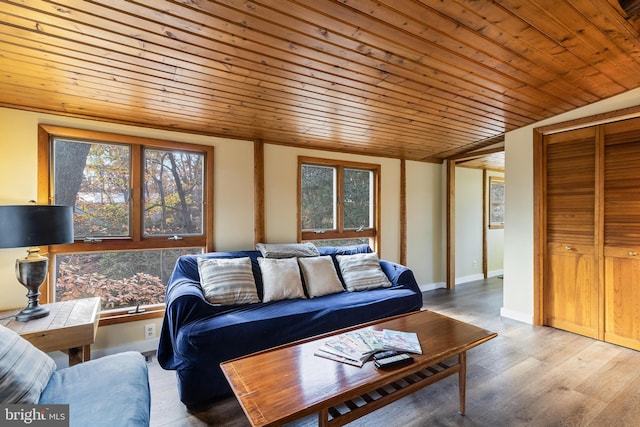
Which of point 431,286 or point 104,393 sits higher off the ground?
point 104,393

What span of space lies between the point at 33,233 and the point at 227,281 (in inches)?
51.3

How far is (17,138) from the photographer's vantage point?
2.32m

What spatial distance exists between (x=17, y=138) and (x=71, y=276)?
118 centimetres

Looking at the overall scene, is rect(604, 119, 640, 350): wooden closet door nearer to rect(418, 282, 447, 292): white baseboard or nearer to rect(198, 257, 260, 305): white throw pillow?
rect(418, 282, 447, 292): white baseboard

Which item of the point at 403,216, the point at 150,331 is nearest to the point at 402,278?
the point at 403,216

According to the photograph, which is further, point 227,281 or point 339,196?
point 339,196

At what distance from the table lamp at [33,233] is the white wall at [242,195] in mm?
480

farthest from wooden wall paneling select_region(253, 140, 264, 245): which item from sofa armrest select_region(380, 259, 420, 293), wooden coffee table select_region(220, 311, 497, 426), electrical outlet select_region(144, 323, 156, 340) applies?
wooden coffee table select_region(220, 311, 497, 426)

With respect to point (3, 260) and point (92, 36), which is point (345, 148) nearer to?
point (92, 36)

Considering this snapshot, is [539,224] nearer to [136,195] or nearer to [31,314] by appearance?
[136,195]

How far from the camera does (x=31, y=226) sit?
1.87m

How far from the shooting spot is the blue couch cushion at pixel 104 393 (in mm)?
1206

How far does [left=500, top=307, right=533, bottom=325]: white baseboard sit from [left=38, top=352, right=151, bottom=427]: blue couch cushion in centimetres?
388

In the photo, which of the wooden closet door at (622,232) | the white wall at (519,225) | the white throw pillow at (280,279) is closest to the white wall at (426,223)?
the white wall at (519,225)
